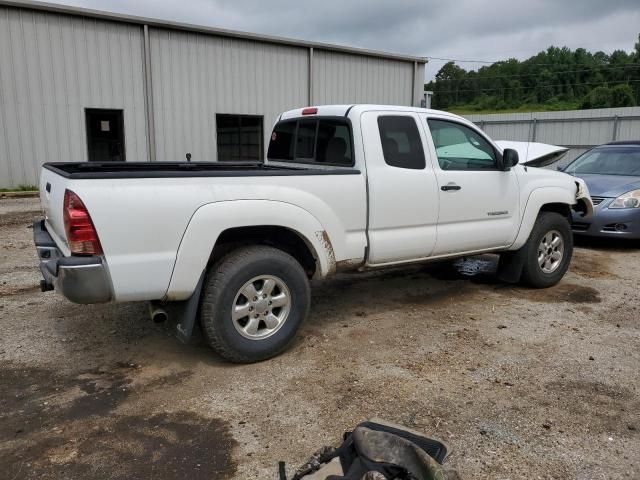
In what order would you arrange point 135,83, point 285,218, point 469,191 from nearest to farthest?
point 285,218, point 469,191, point 135,83

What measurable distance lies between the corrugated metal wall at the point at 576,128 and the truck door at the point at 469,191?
1648cm

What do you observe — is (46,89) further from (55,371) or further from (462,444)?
(462,444)

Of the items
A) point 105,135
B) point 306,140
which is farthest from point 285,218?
A: point 105,135

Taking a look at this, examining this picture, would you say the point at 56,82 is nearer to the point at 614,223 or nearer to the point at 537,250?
the point at 537,250

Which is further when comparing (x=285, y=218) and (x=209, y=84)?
(x=209, y=84)

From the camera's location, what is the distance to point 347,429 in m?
3.07

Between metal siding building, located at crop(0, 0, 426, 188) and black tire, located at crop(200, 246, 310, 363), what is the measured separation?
11289mm

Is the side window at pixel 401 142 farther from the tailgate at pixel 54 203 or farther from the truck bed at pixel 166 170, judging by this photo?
the tailgate at pixel 54 203

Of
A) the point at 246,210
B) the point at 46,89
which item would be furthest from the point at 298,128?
the point at 46,89

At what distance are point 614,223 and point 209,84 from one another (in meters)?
11.1

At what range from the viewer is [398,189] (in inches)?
176

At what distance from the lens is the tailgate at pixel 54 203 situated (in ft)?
11.2

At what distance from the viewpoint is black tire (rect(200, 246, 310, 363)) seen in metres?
3.67

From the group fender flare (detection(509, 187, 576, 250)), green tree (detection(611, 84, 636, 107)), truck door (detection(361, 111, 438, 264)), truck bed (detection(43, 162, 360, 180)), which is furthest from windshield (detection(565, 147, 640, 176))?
green tree (detection(611, 84, 636, 107))
